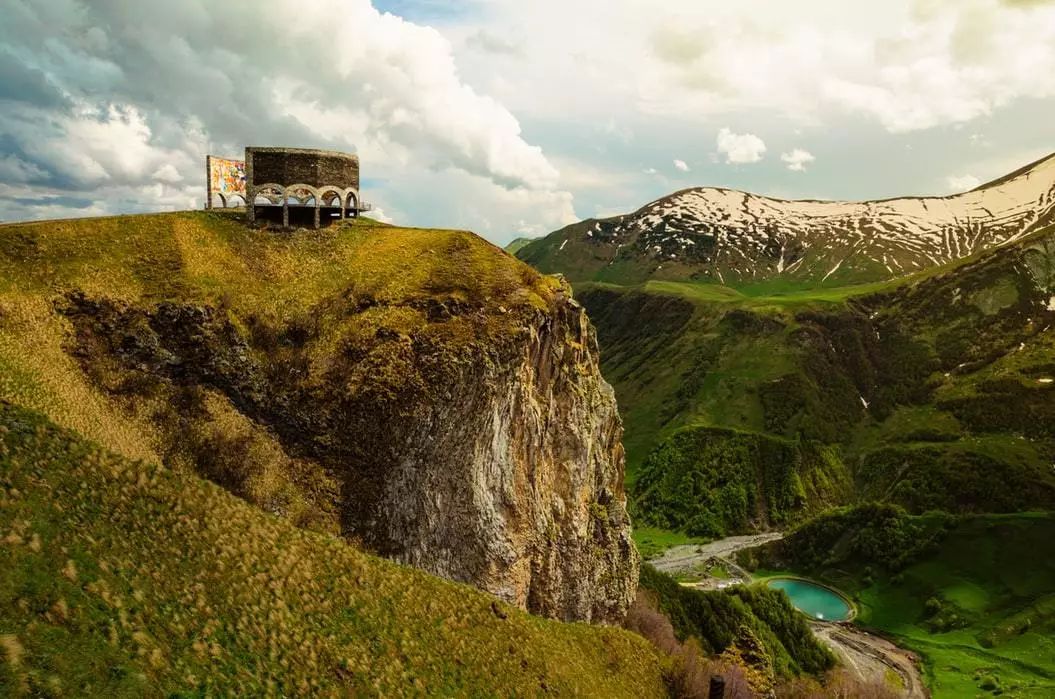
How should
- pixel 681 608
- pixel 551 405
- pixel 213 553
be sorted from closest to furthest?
pixel 213 553, pixel 551 405, pixel 681 608

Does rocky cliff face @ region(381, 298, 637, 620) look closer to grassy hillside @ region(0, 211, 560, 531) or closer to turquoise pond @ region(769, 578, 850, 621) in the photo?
grassy hillside @ region(0, 211, 560, 531)

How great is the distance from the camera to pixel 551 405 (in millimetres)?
67750

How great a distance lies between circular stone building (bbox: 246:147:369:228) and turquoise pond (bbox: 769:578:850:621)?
584ft

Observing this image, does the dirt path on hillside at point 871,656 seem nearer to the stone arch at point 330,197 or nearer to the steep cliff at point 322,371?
the steep cliff at point 322,371

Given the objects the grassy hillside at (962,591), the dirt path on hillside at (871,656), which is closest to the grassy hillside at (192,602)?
the dirt path on hillside at (871,656)

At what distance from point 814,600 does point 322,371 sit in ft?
618

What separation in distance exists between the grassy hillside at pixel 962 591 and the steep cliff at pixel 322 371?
442 feet

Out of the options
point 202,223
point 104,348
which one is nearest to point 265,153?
point 202,223

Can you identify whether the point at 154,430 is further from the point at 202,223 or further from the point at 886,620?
the point at 886,620

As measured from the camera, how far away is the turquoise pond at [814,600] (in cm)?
17838

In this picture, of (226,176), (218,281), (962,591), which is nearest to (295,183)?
(226,176)

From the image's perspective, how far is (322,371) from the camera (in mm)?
54094

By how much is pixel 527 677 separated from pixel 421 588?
843 centimetres

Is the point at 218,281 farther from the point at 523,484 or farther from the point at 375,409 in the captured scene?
the point at 523,484
